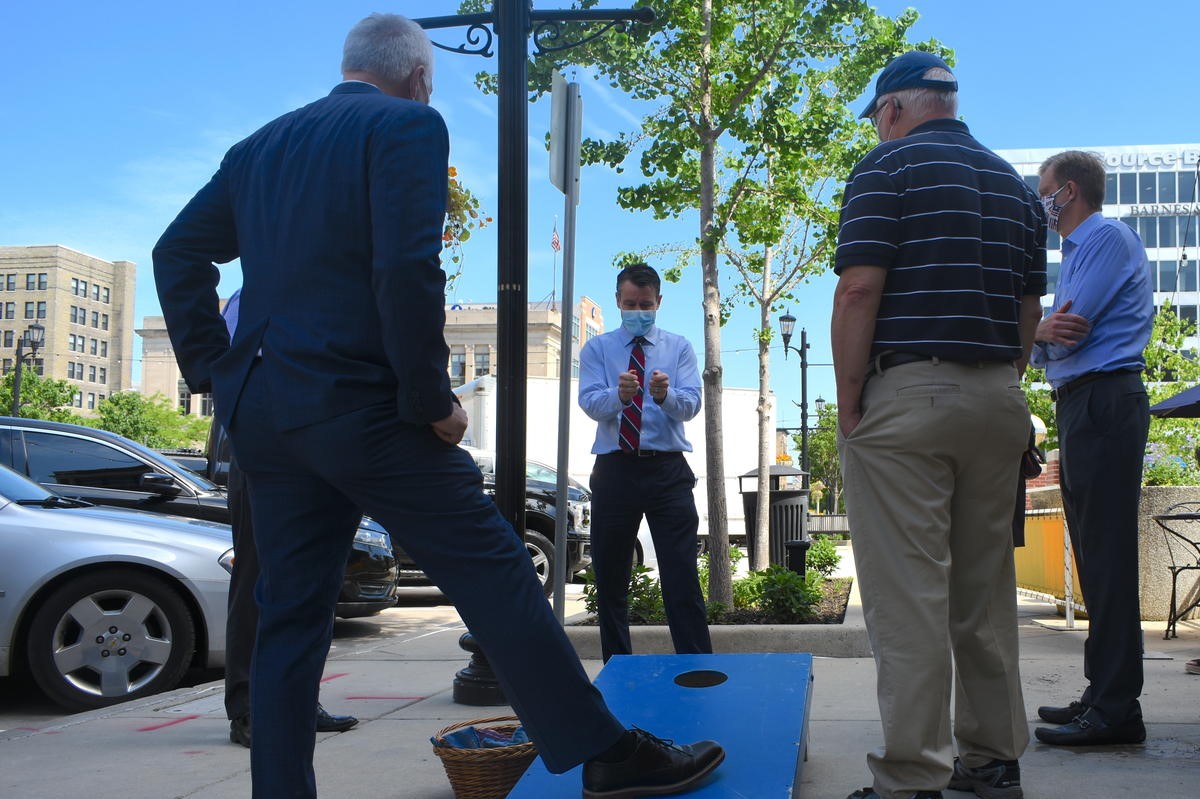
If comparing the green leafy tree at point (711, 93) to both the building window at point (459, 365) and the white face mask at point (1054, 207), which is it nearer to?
the white face mask at point (1054, 207)

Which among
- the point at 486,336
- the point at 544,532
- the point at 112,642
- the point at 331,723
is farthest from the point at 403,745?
the point at 486,336

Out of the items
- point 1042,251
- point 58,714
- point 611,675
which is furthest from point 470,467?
point 58,714

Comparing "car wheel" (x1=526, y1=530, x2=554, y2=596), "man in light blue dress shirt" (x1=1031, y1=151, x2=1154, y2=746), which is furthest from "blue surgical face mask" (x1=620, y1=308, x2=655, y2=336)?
"car wheel" (x1=526, y1=530, x2=554, y2=596)

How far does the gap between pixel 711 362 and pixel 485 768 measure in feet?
19.6

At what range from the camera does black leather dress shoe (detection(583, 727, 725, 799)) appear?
2.63 metres

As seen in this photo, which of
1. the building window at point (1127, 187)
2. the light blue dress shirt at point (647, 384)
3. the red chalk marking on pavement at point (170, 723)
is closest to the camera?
the red chalk marking on pavement at point (170, 723)

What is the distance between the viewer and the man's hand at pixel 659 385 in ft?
16.5

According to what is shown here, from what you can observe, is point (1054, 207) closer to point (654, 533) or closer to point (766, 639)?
point (654, 533)

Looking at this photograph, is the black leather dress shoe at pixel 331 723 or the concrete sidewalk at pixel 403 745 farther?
the black leather dress shoe at pixel 331 723

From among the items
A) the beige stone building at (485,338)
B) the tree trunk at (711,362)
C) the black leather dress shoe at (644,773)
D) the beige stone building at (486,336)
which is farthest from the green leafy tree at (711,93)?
the beige stone building at (486,336)

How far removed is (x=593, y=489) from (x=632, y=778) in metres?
2.62

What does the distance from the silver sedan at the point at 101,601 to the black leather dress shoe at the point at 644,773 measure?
4.21m

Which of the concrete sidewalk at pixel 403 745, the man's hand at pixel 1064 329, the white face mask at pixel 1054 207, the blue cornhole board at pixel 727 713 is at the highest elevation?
the white face mask at pixel 1054 207

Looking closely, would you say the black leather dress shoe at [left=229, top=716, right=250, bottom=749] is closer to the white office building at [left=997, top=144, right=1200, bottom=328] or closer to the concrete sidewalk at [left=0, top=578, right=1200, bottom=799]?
the concrete sidewalk at [left=0, top=578, right=1200, bottom=799]
